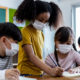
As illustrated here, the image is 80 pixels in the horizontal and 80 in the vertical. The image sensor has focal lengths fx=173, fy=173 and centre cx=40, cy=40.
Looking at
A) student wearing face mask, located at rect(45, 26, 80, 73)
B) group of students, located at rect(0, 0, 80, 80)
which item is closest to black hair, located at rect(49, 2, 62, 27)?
group of students, located at rect(0, 0, 80, 80)

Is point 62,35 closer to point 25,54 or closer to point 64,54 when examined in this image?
point 64,54

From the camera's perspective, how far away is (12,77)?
823mm

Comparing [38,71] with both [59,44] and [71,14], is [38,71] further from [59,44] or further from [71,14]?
[71,14]

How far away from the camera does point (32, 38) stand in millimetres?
1237

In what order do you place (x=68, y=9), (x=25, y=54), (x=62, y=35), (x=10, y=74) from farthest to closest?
(x=68, y=9) < (x=62, y=35) < (x=25, y=54) < (x=10, y=74)

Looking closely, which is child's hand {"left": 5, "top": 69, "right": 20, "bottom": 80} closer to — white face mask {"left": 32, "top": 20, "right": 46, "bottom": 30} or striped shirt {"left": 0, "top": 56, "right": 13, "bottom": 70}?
striped shirt {"left": 0, "top": 56, "right": 13, "bottom": 70}

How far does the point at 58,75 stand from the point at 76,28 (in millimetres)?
2237

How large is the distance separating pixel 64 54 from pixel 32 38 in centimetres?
31

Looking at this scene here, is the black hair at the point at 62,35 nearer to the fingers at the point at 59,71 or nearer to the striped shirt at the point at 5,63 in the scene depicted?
the fingers at the point at 59,71

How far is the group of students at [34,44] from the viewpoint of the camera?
1047 mm

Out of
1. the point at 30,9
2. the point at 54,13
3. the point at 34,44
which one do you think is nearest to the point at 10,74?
the point at 34,44

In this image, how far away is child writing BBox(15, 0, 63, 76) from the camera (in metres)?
1.15

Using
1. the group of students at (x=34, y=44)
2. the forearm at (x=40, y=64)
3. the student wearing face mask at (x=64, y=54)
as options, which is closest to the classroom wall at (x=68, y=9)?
the group of students at (x=34, y=44)

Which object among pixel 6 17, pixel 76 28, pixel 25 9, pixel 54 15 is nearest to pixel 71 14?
pixel 76 28
